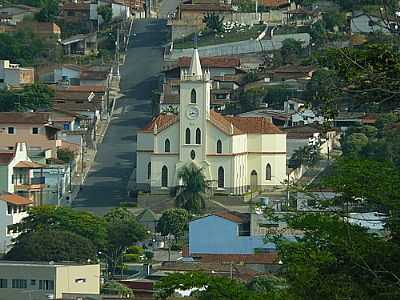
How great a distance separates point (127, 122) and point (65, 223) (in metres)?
22.3

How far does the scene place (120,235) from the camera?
46.4m

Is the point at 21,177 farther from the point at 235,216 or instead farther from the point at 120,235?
the point at 120,235

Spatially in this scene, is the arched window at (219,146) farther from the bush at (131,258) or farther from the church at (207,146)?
the bush at (131,258)

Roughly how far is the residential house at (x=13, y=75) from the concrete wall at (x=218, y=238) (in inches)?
1045

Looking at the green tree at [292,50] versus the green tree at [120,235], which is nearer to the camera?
the green tree at [120,235]

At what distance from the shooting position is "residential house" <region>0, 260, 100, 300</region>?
35.4 meters

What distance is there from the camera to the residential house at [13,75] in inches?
2931

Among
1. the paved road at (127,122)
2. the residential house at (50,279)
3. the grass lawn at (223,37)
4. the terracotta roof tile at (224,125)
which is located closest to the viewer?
the residential house at (50,279)

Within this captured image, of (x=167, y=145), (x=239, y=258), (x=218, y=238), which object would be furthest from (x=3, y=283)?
(x=167, y=145)

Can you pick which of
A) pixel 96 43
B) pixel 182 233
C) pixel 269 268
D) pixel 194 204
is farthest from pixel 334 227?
pixel 96 43

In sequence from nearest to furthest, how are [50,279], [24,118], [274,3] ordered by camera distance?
[50,279]
[24,118]
[274,3]

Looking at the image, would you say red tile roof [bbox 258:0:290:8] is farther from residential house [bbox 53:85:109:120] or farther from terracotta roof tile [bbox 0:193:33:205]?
terracotta roof tile [bbox 0:193:33:205]

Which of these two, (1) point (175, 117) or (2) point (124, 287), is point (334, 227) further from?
(1) point (175, 117)

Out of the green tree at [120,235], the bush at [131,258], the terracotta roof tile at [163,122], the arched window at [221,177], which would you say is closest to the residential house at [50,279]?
the green tree at [120,235]
